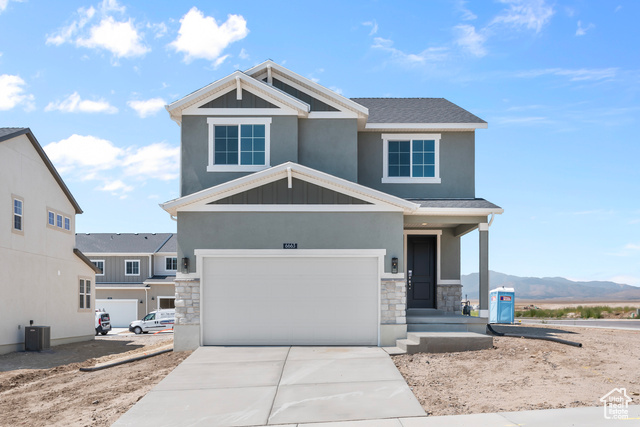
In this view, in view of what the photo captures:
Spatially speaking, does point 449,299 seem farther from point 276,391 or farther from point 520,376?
point 276,391

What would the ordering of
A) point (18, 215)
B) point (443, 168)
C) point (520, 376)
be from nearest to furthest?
point (520, 376) → point (443, 168) → point (18, 215)

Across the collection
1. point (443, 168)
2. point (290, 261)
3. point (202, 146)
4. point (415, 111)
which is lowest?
point (290, 261)

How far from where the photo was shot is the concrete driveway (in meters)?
9.11

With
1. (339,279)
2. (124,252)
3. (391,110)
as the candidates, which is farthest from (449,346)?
(124,252)

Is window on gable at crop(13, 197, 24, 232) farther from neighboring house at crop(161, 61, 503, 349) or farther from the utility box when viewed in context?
neighboring house at crop(161, 61, 503, 349)

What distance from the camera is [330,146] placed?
17.5 meters

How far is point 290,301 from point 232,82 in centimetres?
657

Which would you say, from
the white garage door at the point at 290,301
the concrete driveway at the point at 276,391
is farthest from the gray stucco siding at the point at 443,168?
the concrete driveway at the point at 276,391

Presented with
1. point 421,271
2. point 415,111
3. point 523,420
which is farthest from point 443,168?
point 523,420

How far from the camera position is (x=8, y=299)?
61.3 feet

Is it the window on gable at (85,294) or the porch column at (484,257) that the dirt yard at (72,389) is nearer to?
the window on gable at (85,294)

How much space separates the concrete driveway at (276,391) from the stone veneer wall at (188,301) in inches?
49.4

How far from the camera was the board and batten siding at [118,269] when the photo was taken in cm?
3953

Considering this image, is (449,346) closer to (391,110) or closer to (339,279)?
(339,279)
